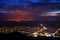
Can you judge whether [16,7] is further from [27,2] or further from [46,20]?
[46,20]

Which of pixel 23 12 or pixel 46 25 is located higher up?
pixel 23 12

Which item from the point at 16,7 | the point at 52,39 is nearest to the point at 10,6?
the point at 16,7

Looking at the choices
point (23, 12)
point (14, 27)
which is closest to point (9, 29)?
point (14, 27)

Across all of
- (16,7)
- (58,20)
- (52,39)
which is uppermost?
(16,7)

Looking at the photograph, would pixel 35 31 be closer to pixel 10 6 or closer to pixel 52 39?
pixel 52 39

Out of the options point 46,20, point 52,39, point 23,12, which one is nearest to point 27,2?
point 23,12

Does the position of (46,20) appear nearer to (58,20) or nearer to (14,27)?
(58,20)

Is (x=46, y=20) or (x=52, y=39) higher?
(x=46, y=20)
